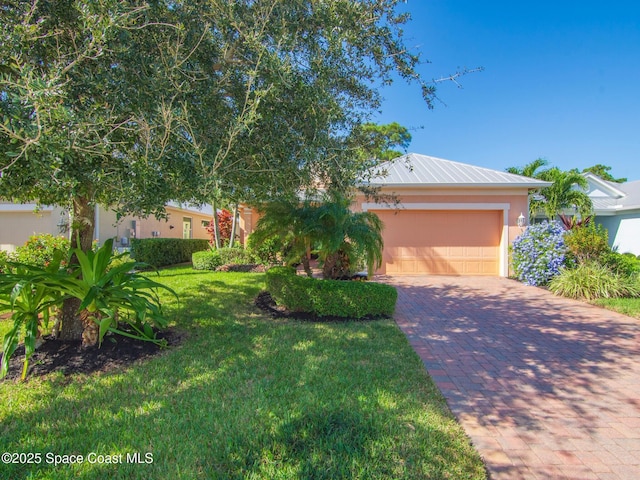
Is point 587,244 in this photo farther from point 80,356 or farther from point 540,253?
point 80,356

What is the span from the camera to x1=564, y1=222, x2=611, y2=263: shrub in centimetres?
948

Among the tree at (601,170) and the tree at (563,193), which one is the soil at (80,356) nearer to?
the tree at (563,193)

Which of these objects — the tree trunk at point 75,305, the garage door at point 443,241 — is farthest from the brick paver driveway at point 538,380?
the tree trunk at point 75,305

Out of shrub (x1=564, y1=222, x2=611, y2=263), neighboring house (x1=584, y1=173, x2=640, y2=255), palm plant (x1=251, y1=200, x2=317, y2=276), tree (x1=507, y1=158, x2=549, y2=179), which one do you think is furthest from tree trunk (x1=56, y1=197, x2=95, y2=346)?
neighboring house (x1=584, y1=173, x2=640, y2=255)

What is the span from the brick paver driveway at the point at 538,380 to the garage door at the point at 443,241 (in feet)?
14.7

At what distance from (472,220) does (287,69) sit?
11.0 m

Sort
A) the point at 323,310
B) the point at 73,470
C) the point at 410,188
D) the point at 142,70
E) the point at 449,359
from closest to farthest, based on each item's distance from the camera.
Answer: the point at 73,470 < the point at 142,70 < the point at 449,359 < the point at 323,310 < the point at 410,188

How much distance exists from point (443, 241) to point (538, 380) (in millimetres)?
8748

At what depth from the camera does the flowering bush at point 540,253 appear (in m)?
10.0

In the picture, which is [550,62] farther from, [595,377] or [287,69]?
[287,69]

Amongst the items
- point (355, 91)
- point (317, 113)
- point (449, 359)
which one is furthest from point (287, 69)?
point (449, 359)

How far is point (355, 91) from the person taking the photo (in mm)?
4461

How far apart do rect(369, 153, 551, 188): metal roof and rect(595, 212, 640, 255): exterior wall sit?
7.57 metres

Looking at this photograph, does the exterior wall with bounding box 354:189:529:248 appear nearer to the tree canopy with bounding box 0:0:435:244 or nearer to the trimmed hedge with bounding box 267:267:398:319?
the trimmed hedge with bounding box 267:267:398:319
